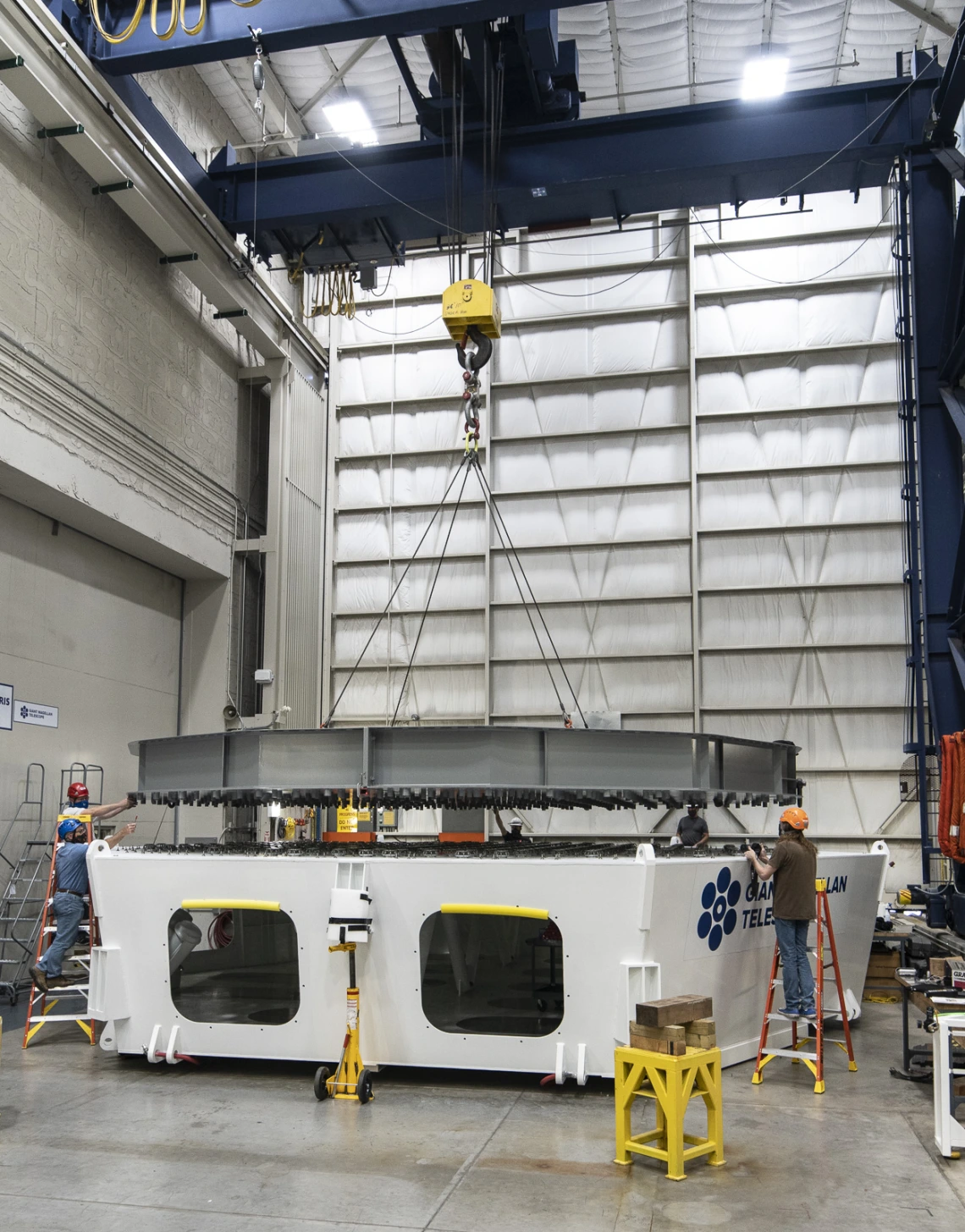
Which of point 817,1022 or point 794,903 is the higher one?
point 794,903

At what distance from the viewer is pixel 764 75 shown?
1839 centimetres

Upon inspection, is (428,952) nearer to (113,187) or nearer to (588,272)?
(113,187)

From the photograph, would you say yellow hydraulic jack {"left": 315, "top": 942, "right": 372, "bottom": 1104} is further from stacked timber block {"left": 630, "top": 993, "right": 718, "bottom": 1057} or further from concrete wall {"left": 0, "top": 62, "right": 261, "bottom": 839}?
concrete wall {"left": 0, "top": 62, "right": 261, "bottom": 839}

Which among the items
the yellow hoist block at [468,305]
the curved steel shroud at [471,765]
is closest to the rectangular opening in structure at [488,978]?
the curved steel shroud at [471,765]

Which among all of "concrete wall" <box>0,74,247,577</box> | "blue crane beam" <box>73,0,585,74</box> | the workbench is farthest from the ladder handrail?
the workbench

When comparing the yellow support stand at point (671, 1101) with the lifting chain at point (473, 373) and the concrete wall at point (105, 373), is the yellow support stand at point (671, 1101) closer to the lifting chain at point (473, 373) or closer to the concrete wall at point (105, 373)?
the lifting chain at point (473, 373)

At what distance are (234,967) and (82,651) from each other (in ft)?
18.3

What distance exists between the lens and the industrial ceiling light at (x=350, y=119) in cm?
1912

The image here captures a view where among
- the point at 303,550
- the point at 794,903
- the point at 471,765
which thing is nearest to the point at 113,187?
the point at 303,550

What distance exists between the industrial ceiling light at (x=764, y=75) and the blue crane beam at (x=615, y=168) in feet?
13.1

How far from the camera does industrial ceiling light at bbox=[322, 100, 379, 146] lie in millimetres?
19125

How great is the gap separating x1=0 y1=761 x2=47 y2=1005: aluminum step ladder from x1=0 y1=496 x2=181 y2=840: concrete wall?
148mm

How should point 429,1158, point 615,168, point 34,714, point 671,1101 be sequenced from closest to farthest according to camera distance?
point 671,1101 → point 429,1158 → point 34,714 → point 615,168

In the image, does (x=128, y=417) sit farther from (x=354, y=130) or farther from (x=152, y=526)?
(x=354, y=130)
